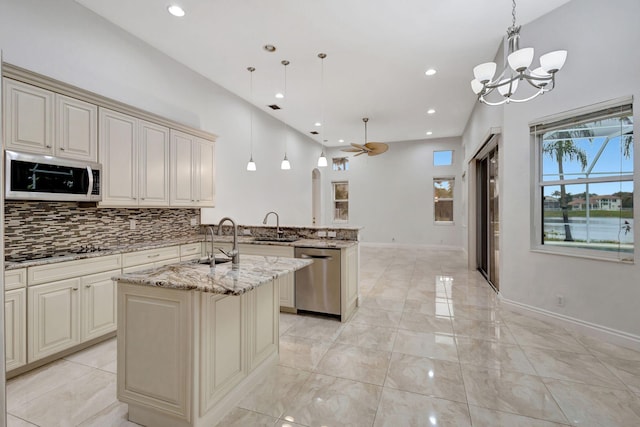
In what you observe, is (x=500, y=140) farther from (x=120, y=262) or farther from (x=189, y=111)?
(x=120, y=262)

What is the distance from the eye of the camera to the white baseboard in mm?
2795

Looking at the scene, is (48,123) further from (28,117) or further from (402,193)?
(402,193)

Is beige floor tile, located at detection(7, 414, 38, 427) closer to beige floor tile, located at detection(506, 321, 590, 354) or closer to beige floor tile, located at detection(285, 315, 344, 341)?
beige floor tile, located at detection(285, 315, 344, 341)

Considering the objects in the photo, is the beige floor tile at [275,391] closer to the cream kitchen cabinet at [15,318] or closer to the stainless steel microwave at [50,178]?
Answer: the cream kitchen cabinet at [15,318]

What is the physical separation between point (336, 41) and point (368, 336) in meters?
3.53

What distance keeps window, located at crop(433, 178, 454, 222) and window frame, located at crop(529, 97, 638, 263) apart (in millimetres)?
5846

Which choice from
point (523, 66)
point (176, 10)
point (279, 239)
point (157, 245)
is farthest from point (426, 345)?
point (176, 10)

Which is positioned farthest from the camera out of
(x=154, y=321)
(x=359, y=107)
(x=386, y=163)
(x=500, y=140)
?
(x=386, y=163)

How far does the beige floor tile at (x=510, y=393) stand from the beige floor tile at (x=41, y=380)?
2960mm

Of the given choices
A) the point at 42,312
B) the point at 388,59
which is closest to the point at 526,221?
the point at 388,59

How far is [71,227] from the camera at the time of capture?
3076 mm

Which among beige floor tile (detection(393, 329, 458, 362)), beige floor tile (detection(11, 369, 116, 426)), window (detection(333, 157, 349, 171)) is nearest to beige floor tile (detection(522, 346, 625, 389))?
beige floor tile (detection(393, 329, 458, 362))

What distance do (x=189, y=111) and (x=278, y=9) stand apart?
2086 mm

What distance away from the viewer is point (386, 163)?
9.80m
